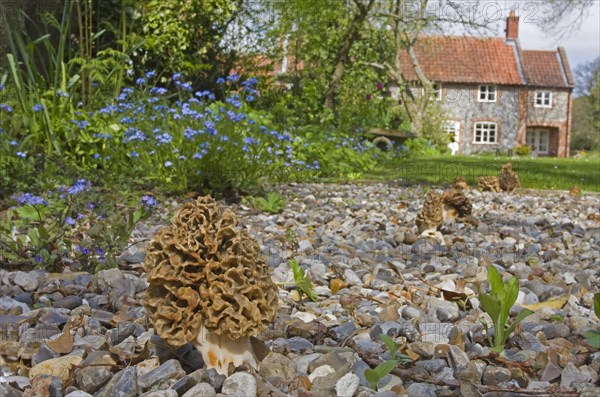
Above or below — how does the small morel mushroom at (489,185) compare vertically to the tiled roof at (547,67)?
below

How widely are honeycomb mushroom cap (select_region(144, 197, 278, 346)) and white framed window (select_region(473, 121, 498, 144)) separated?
26576mm

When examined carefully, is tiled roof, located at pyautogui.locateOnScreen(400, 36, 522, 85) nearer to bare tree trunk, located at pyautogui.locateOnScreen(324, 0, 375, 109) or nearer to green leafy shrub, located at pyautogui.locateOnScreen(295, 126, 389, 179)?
bare tree trunk, located at pyautogui.locateOnScreen(324, 0, 375, 109)

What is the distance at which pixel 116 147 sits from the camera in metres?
6.48

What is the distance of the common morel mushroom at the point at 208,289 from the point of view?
1796mm

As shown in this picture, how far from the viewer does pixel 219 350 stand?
1843mm

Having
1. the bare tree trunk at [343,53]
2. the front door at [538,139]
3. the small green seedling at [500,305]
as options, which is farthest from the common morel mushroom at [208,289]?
the front door at [538,139]

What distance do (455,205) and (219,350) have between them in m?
3.35

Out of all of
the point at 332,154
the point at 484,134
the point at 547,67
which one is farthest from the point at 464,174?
the point at 547,67

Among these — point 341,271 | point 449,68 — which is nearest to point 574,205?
point 341,271

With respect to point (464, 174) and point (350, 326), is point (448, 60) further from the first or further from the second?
point (350, 326)

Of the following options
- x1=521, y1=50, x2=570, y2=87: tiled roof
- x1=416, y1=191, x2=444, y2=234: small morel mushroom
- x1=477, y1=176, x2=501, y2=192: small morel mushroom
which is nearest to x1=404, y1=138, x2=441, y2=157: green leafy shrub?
x1=477, y1=176, x2=501, y2=192: small morel mushroom

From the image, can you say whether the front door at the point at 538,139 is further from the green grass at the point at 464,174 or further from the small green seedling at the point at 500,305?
the small green seedling at the point at 500,305

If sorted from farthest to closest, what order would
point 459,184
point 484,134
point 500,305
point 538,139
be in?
point 538,139 < point 484,134 < point 459,184 < point 500,305

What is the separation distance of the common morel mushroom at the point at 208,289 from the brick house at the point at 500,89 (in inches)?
626
